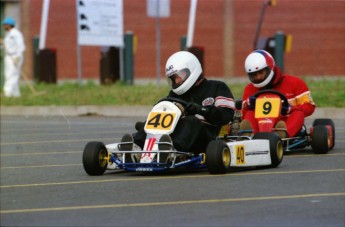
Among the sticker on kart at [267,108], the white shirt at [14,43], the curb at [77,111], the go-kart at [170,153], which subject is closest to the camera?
the go-kart at [170,153]

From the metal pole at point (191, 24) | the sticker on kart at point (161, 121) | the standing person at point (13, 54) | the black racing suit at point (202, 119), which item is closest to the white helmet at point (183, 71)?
the black racing suit at point (202, 119)

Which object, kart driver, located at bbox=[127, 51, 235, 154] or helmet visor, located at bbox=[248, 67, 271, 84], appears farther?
helmet visor, located at bbox=[248, 67, 271, 84]

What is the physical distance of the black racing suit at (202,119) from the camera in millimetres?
12156

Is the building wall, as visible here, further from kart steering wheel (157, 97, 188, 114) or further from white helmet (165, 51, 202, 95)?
kart steering wheel (157, 97, 188, 114)

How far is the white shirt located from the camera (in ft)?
→ 91.5

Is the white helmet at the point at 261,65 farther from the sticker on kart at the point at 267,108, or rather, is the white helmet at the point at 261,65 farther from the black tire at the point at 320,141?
the black tire at the point at 320,141

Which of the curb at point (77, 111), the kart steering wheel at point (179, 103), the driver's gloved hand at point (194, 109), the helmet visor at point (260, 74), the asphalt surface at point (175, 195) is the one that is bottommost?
the curb at point (77, 111)

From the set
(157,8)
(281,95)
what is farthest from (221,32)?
(281,95)

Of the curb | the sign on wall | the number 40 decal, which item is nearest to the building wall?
the sign on wall

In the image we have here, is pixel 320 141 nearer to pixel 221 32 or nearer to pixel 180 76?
pixel 180 76

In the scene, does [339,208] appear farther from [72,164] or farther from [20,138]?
[20,138]

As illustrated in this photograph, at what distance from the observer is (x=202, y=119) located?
41.0 ft

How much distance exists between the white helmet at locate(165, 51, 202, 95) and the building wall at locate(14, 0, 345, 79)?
18.5 metres

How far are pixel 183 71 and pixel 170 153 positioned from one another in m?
1.19
